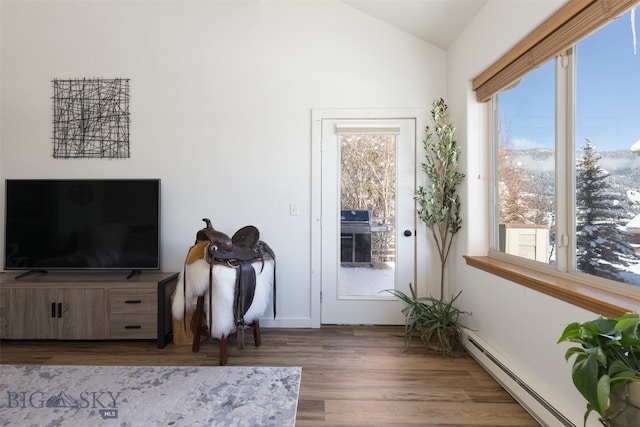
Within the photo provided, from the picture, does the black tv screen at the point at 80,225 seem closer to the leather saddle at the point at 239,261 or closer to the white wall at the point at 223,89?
the white wall at the point at 223,89

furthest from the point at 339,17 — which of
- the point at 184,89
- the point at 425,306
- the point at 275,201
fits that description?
the point at 425,306

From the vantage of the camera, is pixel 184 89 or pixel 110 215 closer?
pixel 110 215

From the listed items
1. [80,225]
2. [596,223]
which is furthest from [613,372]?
[80,225]

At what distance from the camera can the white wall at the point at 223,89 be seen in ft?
9.19

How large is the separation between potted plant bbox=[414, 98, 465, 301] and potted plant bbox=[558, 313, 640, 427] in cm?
168

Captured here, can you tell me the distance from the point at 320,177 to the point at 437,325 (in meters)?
1.57

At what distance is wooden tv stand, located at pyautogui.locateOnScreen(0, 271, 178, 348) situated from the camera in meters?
2.43

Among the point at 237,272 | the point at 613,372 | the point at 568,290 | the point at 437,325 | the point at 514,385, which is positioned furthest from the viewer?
the point at 437,325

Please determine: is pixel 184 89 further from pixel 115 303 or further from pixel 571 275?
pixel 571 275

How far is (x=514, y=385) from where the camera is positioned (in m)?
1.79

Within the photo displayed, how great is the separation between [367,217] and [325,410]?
1.63 meters

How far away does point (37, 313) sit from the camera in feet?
8.03

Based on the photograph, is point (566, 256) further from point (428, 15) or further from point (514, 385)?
point (428, 15)

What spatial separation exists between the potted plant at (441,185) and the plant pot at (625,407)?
5.53 feet
